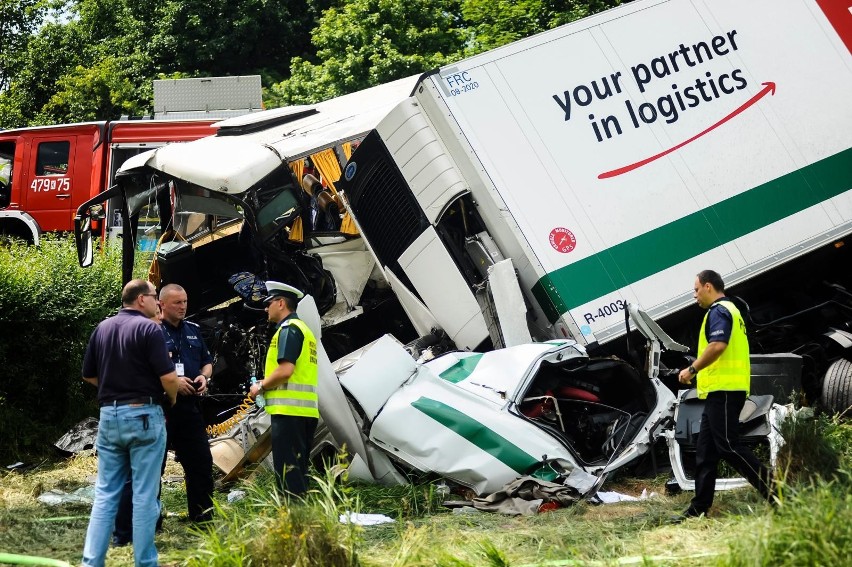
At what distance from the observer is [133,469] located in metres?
5.71

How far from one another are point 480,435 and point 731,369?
1.74 m

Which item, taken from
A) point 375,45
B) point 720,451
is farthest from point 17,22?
point 720,451

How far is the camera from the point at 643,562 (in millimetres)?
4969

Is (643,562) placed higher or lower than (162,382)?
lower

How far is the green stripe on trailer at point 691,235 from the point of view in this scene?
8.45 meters

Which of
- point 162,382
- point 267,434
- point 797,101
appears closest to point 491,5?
point 797,101

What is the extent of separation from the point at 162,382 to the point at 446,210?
3503 mm

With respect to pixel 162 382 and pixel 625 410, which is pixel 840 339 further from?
pixel 162 382

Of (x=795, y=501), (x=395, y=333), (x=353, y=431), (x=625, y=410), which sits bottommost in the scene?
(x=795, y=501)

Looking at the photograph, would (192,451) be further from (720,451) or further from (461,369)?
(720,451)

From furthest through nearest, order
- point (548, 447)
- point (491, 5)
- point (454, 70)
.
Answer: point (491, 5) < point (454, 70) < point (548, 447)

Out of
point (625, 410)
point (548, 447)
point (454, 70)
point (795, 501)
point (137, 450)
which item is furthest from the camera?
point (454, 70)

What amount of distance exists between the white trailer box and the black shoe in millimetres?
2156

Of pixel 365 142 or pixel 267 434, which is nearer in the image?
pixel 267 434
